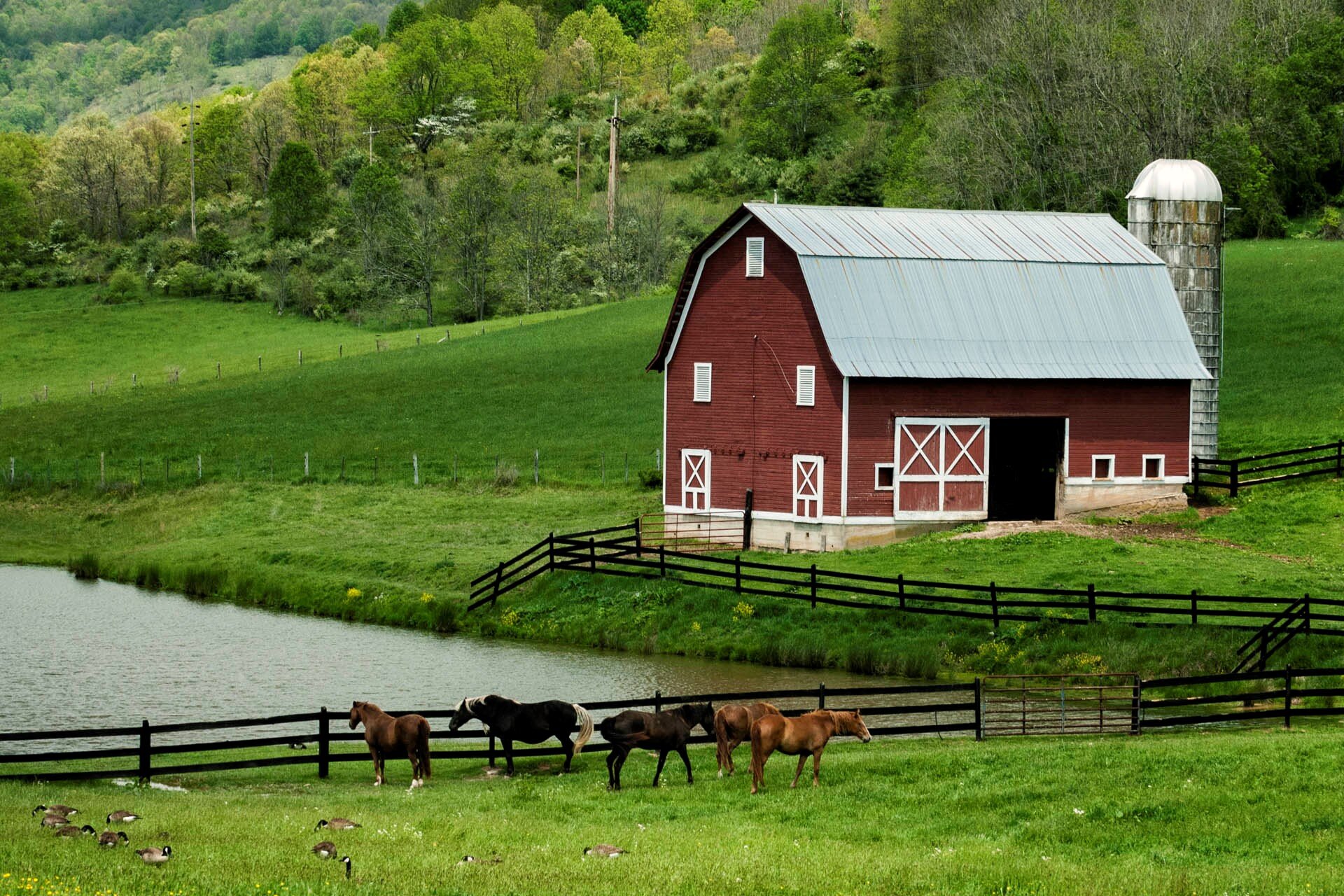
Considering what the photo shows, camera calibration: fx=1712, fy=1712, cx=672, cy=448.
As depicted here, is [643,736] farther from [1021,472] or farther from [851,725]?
[1021,472]

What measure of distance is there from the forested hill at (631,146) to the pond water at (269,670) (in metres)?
46.7

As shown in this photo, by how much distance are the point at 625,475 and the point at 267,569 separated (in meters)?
13.7

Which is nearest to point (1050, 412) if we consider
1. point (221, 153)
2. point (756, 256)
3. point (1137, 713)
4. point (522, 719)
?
point (756, 256)

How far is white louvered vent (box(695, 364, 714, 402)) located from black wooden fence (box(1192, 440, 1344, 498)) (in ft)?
43.7

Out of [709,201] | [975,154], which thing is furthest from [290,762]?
[709,201]

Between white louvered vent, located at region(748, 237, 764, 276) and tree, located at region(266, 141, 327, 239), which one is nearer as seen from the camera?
white louvered vent, located at region(748, 237, 764, 276)

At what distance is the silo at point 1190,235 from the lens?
4853 cm

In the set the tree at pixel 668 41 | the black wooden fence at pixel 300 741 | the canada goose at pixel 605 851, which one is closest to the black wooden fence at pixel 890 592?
the black wooden fence at pixel 300 741

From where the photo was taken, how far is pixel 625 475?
54.5m

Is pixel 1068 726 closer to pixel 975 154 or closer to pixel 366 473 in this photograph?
pixel 366 473

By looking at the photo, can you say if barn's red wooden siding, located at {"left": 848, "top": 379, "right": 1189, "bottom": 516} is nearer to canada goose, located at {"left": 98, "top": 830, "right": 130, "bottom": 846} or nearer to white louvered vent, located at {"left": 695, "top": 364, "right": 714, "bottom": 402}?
white louvered vent, located at {"left": 695, "top": 364, "right": 714, "bottom": 402}

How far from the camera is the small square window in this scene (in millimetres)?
41906

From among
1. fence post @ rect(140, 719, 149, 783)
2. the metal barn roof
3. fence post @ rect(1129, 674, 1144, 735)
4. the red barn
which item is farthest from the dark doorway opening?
fence post @ rect(140, 719, 149, 783)

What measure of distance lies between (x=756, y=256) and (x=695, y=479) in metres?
5.94
